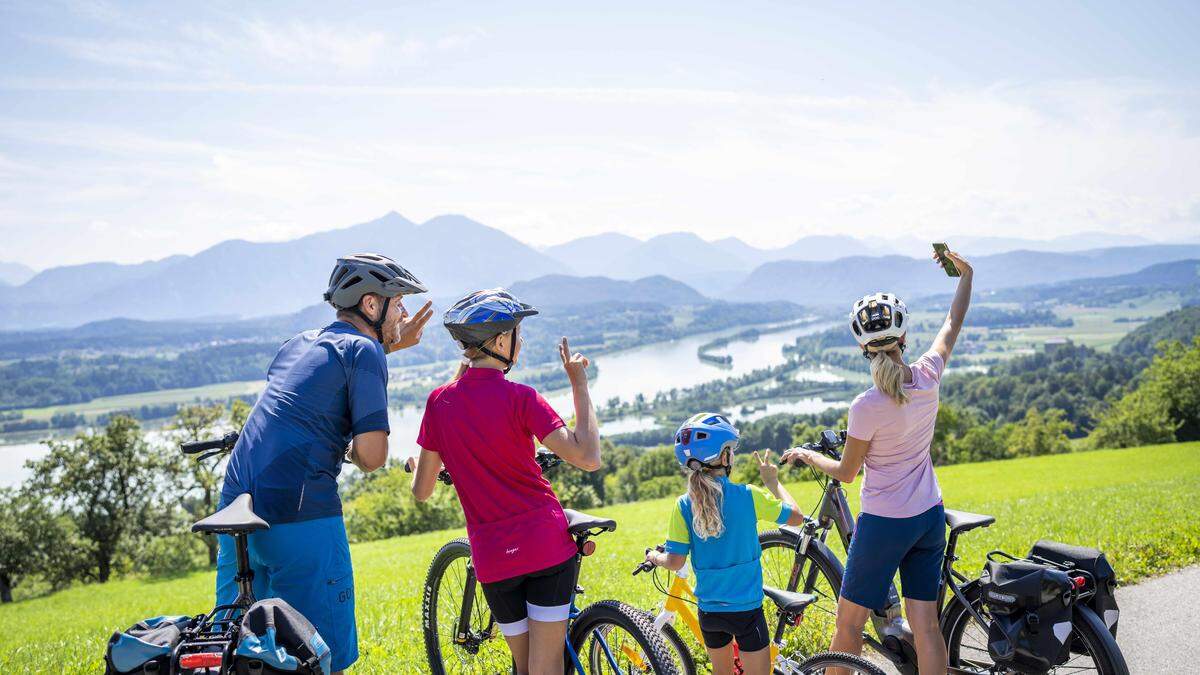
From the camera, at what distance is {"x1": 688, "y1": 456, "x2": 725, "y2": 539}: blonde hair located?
→ 3645 mm

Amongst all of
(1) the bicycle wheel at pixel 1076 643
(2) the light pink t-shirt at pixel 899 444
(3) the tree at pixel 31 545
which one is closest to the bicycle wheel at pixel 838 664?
(2) the light pink t-shirt at pixel 899 444

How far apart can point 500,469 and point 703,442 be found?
3.47 ft

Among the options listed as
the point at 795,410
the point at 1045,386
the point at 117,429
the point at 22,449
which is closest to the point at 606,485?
the point at 117,429

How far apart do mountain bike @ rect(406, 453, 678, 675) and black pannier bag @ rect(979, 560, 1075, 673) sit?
1.94 metres

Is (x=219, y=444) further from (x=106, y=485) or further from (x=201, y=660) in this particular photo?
(x=106, y=485)

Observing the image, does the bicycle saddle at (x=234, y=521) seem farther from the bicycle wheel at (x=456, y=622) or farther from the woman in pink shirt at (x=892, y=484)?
the woman in pink shirt at (x=892, y=484)

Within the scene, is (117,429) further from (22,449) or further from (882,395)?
(22,449)

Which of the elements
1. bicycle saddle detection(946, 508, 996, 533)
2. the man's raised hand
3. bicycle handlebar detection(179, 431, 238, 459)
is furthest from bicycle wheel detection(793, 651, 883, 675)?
bicycle handlebar detection(179, 431, 238, 459)

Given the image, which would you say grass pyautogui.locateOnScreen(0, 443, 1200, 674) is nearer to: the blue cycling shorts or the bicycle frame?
the blue cycling shorts

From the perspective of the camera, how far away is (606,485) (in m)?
68.2

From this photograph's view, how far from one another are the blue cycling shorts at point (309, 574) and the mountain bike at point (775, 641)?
4.91 feet

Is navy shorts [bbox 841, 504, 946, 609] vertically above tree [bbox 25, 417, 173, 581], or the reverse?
navy shorts [bbox 841, 504, 946, 609]

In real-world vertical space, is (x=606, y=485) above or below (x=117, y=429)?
below

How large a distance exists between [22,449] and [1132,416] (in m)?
174
